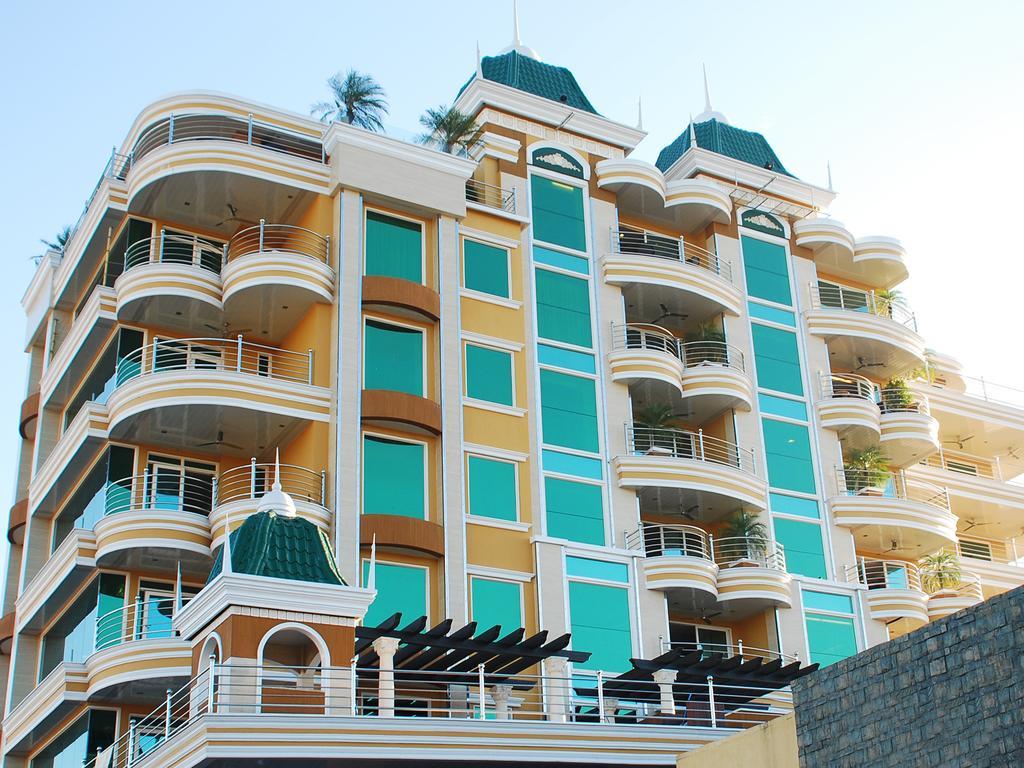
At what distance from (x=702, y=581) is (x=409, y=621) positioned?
10.0m

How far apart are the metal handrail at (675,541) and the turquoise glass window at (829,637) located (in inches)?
152

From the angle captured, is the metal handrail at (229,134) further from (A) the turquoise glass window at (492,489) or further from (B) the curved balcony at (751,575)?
(B) the curved balcony at (751,575)

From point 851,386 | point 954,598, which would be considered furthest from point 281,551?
point 851,386

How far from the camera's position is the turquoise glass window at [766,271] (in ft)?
163

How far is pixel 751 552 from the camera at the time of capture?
144 feet

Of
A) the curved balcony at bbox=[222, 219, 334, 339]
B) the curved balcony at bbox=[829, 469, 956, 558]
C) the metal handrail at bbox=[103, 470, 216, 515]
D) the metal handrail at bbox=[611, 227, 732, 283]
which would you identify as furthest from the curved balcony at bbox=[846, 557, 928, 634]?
the metal handrail at bbox=[103, 470, 216, 515]

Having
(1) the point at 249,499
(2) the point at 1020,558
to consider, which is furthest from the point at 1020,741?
(2) the point at 1020,558

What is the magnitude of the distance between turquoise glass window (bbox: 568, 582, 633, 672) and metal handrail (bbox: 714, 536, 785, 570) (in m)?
5.24

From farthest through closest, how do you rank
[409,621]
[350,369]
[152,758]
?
[350,369], [409,621], [152,758]

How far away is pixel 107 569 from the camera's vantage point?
3797cm

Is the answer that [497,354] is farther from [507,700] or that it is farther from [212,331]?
[507,700]

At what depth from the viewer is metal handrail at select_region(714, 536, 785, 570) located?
43.8 metres

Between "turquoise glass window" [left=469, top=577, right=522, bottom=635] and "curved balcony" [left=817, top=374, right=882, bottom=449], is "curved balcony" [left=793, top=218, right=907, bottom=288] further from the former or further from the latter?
"turquoise glass window" [left=469, top=577, right=522, bottom=635]

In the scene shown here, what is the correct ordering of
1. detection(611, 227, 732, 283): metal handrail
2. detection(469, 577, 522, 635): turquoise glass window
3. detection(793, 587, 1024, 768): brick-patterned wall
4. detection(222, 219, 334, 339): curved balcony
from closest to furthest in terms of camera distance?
1. detection(793, 587, 1024, 768): brick-patterned wall
2. detection(469, 577, 522, 635): turquoise glass window
3. detection(222, 219, 334, 339): curved balcony
4. detection(611, 227, 732, 283): metal handrail
